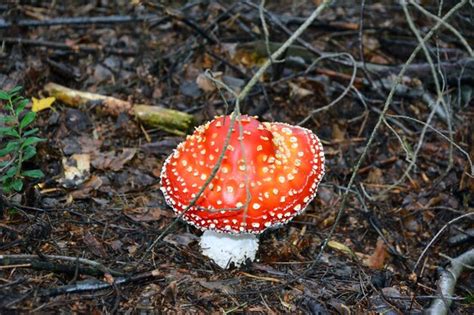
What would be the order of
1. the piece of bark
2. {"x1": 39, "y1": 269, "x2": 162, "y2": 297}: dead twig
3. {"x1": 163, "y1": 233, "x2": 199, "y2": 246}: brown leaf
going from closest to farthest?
{"x1": 39, "y1": 269, "x2": 162, "y2": 297}: dead twig < {"x1": 163, "y1": 233, "x2": 199, "y2": 246}: brown leaf < the piece of bark

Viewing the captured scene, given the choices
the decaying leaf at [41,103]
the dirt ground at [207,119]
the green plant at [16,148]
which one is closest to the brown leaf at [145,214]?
the dirt ground at [207,119]

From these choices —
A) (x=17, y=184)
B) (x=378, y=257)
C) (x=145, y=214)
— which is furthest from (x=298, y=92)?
(x=17, y=184)

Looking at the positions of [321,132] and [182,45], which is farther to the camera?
[182,45]

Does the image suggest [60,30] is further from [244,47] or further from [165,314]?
[165,314]

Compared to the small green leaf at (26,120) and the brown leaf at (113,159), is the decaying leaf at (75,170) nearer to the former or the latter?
the brown leaf at (113,159)

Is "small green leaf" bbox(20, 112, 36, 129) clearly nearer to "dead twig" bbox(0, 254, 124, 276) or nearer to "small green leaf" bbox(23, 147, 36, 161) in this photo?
"small green leaf" bbox(23, 147, 36, 161)

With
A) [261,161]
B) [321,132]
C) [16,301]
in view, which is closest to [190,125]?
[321,132]

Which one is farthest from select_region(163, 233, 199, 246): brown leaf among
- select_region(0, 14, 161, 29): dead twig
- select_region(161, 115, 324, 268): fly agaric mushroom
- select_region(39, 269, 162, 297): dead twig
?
select_region(0, 14, 161, 29): dead twig
